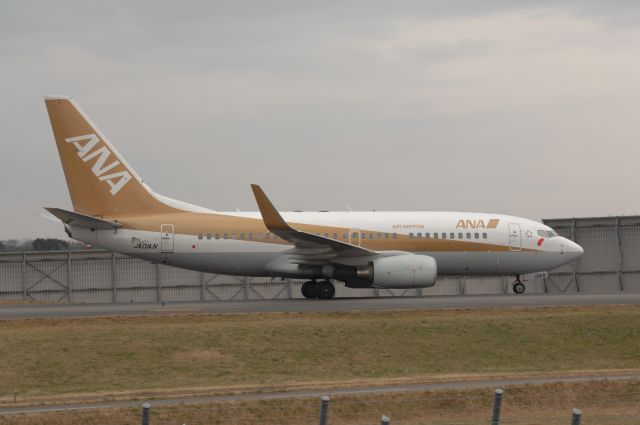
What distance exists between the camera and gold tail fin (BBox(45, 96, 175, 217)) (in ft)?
145

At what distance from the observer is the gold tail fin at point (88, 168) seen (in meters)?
44.2

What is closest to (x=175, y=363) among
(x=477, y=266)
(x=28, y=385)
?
(x=28, y=385)

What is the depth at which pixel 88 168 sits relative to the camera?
44219 millimetres

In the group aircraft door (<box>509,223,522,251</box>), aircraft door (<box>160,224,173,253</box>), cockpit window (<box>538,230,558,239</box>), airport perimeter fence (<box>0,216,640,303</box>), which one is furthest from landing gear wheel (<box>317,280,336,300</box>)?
airport perimeter fence (<box>0,216,640,303</box>)

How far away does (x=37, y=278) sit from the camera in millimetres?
60219

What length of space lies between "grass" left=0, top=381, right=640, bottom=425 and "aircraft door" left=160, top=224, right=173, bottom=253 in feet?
72.6

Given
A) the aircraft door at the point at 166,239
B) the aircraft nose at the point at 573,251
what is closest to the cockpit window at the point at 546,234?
the aircraft nose at the point at 573,251

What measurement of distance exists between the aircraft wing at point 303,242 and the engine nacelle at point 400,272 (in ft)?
2.98

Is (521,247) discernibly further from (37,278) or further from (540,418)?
(37,278)

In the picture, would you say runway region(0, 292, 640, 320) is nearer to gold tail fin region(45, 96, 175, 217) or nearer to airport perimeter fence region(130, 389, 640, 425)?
gold tail fin region(45, 96, 175, 217)

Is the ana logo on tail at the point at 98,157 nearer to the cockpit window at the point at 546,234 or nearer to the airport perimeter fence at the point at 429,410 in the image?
the cockpit window at the point at 546,234

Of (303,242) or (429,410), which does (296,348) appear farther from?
(303,242)

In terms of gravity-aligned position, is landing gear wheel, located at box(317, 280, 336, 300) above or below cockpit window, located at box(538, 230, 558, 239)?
below

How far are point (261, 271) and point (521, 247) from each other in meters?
11.5
